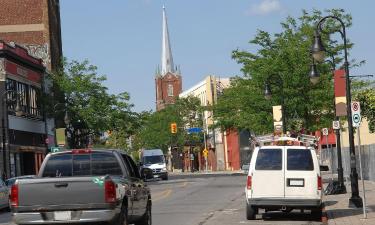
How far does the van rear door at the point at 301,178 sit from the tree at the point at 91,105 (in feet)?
145

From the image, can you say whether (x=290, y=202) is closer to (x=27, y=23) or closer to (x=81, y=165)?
(x=81, y=165)

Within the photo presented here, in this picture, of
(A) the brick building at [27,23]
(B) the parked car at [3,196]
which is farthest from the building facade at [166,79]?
(B) the parked car at [3,196]

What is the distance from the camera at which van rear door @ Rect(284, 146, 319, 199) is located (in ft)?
65.4

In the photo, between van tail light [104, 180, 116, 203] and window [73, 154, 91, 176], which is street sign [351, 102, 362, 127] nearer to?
window [73, 154, 91, 176]

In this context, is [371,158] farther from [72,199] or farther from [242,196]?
[72,199]

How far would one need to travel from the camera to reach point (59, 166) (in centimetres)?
1510

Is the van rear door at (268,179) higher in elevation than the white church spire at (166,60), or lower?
lower

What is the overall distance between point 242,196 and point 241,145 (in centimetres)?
6409

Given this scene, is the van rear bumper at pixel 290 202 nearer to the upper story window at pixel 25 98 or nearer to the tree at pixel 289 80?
the tree at pixel 289 80

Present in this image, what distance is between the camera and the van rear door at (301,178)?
19922 millimetres

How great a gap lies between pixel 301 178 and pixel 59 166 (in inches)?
287

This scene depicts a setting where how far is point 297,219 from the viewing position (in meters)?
20.7

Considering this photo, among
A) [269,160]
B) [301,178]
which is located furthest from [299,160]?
[269,160]

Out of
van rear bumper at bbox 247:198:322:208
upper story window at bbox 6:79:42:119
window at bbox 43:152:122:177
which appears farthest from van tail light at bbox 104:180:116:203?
upper story window at bbox 6:79:42:119
